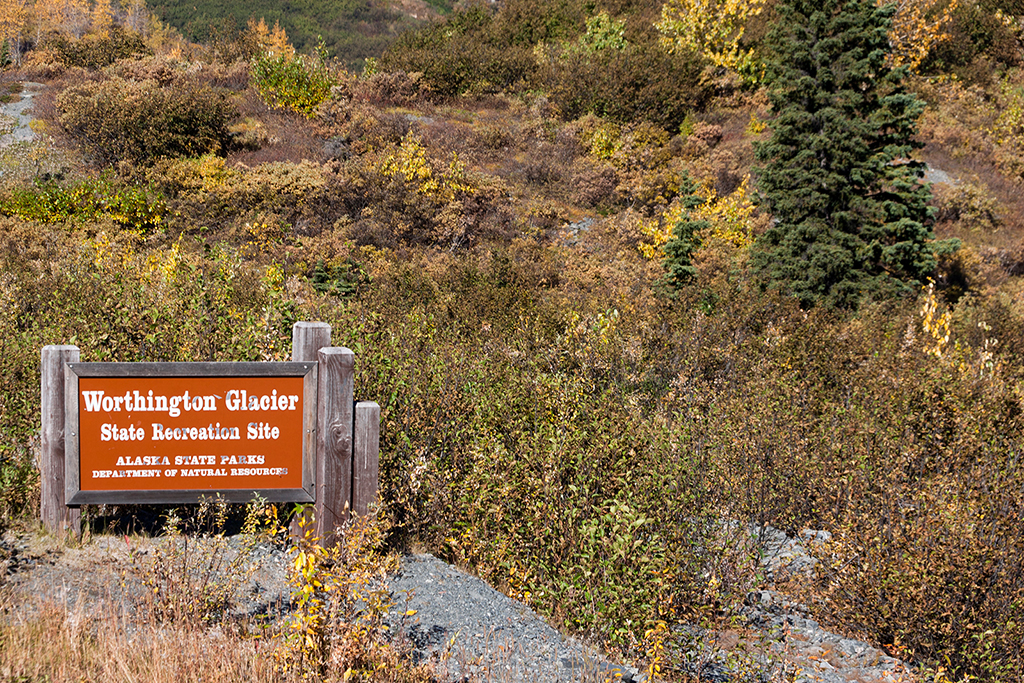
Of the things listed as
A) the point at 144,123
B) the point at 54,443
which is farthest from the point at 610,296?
the point at 144,123

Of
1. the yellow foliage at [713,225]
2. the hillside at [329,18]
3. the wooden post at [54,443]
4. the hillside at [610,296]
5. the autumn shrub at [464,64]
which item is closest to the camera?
the wooden post at [54,443]

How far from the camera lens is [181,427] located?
12.1ft

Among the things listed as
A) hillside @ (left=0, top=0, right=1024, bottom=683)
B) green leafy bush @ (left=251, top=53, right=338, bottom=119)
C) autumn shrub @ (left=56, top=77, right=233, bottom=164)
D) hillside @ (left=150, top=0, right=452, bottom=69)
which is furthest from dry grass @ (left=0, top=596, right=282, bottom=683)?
hillside @ (left=150, top=0, right=452, bottom=69)

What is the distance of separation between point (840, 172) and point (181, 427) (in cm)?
1065

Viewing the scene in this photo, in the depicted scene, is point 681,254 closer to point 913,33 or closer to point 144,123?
point 144,123

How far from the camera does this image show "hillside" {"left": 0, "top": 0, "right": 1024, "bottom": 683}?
4.18 metres

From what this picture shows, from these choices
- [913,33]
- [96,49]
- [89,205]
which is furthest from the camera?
[96,49]

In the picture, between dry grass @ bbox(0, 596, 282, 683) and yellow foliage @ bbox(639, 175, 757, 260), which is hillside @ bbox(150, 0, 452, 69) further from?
dry grass @ bbox(0, 596, 282, 683)

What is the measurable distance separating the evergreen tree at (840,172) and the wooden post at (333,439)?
830 centimetres

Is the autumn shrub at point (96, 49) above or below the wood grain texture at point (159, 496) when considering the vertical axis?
above

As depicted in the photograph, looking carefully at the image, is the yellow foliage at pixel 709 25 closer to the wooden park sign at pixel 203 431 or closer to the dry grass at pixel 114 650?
the wooden park sign at pixel 203 431

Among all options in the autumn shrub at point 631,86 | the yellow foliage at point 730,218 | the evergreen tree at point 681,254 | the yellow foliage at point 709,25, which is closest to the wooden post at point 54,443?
the evergreen tree at point 681,254

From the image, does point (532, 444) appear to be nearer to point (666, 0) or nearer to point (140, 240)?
point (140, 240)

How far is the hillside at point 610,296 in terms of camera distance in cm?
418
